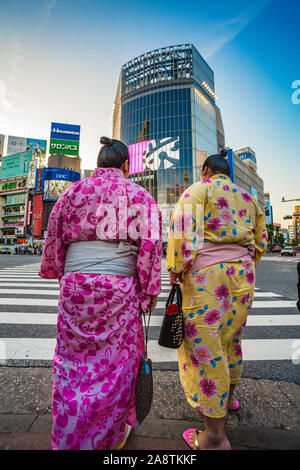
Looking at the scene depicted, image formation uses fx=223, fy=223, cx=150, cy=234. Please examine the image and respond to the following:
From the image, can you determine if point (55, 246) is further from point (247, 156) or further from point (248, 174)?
point (247, 156)

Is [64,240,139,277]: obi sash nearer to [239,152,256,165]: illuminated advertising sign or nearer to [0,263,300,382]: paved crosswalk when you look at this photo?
[0,263,300,382]: paved crosswalk

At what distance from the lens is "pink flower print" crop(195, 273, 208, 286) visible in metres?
1.23

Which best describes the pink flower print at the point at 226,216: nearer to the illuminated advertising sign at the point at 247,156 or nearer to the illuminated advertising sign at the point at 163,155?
the illuminated advertising sign at the point at 163,155

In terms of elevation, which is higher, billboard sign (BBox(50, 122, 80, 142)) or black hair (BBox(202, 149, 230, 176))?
billboard sign (BBox(50, 122, 80, 142))

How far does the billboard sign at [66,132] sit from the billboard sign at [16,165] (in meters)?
9.32

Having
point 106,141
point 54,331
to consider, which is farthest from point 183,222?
point 54,331

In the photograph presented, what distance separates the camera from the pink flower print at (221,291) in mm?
1219

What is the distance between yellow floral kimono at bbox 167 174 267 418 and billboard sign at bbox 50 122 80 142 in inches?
2121

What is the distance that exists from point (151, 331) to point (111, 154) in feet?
8.19

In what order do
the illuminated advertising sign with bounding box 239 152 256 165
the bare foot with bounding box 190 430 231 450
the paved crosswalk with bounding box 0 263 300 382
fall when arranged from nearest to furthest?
the bare foot with bounding box 190 430 231 450 < the paved crosswalk with bounding box 0 263 300 382 < the illuminated advertising sign with bounding box 239 152 256 165

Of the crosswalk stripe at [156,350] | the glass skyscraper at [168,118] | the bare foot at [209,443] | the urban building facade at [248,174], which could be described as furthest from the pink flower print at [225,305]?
the urban building facade at [248,174]

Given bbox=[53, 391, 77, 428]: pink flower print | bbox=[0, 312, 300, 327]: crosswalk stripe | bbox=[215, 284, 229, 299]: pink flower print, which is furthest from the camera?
bbox=[0, 312, 300, 327]: crosswalk stripe

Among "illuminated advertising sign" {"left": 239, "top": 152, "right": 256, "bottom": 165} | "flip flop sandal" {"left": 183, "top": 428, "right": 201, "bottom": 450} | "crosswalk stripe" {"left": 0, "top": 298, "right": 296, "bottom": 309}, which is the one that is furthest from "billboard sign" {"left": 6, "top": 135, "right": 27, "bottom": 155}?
"flip flop sandal" {"left": 183, "top": 428, "right": 201, "bottom": 450}
